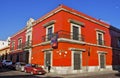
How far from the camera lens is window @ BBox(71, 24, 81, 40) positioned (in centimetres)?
2392

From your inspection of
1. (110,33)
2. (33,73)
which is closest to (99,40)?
(110,33)

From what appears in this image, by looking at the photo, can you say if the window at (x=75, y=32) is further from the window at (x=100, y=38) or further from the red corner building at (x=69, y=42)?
the window at (x=100, y=38)

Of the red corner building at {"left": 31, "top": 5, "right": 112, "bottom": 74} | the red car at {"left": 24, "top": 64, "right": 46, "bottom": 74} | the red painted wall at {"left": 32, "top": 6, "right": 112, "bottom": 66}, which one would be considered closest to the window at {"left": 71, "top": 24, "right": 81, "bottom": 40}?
the red corner building at {"left": 31, "top": 5, "right": 112, "bottom": 74}

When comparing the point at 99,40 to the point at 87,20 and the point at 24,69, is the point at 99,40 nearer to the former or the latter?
the point at 87,20

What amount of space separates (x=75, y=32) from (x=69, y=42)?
2.52 metres

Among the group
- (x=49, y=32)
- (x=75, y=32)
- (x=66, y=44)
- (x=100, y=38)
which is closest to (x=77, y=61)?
(x=66, y=44)

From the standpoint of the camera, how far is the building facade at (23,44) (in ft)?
104

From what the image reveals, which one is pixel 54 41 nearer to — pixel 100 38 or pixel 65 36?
pixel 65 36

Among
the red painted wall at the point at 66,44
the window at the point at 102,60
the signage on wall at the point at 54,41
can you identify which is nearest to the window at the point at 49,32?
the red painted wall at the point at 66,44

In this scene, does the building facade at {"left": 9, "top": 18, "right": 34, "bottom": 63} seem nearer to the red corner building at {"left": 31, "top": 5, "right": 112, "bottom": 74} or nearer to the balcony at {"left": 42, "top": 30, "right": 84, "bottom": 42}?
the red corner building at {"left": 31, "top": 5, "right": 112, "bottom": 74}

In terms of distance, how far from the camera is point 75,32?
24.5m

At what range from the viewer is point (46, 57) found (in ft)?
80.8

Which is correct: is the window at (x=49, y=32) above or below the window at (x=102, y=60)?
above

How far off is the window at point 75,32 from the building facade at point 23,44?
33.3 feet
